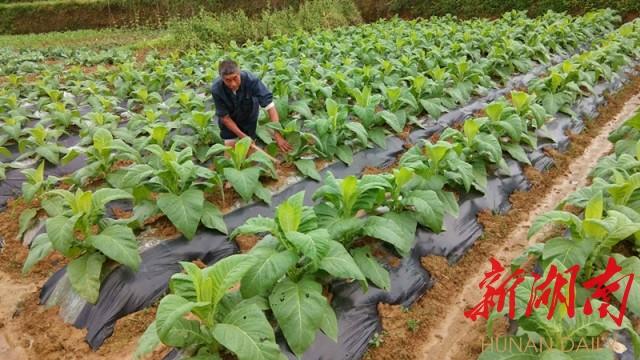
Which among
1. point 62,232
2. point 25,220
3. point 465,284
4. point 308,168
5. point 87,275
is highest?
point 62,232

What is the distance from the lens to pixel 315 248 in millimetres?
2232

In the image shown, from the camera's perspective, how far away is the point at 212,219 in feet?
10.6

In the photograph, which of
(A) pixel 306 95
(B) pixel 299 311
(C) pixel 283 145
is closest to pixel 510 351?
(B) pixel 299 311

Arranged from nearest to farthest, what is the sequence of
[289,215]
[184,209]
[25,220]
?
1. [289,215]
2. [184,209]
3. [25,220]

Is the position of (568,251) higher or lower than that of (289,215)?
lower

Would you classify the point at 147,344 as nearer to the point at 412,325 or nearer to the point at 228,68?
the point at 412,325

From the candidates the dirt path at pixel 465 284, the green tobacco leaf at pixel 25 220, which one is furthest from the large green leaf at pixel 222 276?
the green tobacco leaf at pixel 25 220

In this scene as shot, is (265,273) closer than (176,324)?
No

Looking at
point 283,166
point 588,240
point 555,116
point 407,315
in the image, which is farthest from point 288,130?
point 555,116

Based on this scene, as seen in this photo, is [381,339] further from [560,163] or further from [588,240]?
[560,163]

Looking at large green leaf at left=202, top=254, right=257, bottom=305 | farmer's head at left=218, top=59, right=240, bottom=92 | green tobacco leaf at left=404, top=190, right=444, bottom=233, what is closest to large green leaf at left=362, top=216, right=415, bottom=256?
green tobacco leaf at left=404, top=190, right=444, bottom=233

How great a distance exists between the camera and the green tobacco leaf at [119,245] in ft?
8.78

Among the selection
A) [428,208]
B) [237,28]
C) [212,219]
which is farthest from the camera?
[237,28]

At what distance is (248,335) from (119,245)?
1.23m
